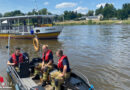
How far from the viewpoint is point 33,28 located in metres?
22.1

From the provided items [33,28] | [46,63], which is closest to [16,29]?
[33,28]

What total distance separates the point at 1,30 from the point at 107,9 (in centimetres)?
10944

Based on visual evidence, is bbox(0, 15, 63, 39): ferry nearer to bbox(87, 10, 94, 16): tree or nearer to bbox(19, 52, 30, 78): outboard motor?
bbox(19, 52, 30, 78): outboard motor

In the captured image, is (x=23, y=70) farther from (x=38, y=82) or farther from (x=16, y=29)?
(x=16, y=29)

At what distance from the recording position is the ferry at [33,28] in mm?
21812

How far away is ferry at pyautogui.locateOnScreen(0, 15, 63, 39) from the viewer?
21812 mm

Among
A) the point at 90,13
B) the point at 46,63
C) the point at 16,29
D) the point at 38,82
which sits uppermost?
the point at 90,13

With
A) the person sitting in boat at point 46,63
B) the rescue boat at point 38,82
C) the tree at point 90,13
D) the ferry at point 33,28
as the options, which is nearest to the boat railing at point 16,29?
the ferry at point 33,28

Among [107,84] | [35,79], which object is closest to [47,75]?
[35,79]

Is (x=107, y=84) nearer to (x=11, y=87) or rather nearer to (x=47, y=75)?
(x=47, y=75)

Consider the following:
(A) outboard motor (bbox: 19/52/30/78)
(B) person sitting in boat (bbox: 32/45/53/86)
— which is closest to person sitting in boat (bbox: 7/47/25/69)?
(A) outboard motor (bbox: 19/52/30/78)

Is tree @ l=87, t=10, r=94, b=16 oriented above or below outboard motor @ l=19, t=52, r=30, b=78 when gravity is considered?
above

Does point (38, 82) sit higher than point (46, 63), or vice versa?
point (46, 63)

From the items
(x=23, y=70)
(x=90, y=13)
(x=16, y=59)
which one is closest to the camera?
(x=23, y=70)
